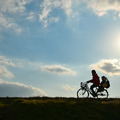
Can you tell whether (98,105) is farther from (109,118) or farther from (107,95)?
(107,95)

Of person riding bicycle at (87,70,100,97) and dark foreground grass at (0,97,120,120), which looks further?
person riding bicycle at (87,70,100,97)

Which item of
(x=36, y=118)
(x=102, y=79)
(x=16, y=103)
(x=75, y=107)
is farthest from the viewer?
(x=102, y=79)

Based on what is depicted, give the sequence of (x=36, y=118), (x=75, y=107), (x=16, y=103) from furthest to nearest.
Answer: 1. (x=16, y=103)
2. (x=75, y=107)
3. (x=36, y=118)

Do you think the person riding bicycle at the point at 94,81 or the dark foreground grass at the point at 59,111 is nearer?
the dark foreground grass at the point at 59,111

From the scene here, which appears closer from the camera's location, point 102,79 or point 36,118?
point 36,118

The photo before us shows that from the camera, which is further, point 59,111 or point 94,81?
point 94,81

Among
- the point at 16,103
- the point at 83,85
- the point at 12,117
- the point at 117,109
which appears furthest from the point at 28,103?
the point at 83,85

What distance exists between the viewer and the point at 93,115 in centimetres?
1228

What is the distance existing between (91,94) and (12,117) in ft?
36.3

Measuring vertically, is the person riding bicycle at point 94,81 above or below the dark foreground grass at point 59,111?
above

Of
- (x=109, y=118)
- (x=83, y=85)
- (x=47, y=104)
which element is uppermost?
(x=83, y=85)

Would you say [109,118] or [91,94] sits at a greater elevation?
[91,94]

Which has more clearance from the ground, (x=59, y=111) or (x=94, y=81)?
(x=94, y=81)

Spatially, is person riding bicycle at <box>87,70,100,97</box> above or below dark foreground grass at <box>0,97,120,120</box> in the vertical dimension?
above
